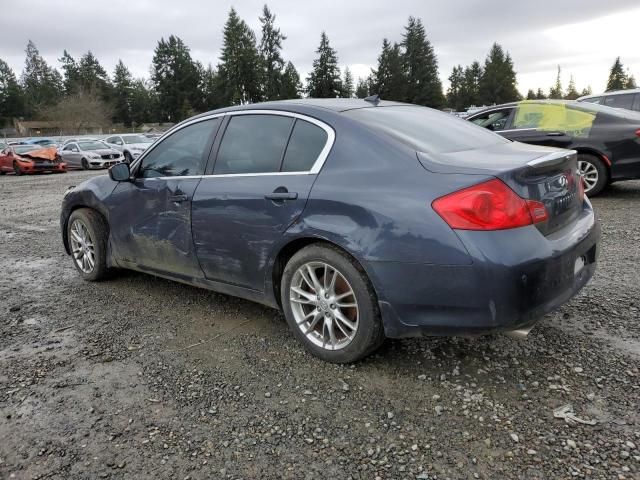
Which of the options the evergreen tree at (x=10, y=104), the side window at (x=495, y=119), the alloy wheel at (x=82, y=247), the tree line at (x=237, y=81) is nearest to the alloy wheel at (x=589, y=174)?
the side window at (x=495, y=119)

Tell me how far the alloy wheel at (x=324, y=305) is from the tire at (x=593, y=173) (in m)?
6.08

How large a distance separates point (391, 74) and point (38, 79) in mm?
67363

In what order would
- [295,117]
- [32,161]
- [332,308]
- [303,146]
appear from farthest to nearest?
[32,161], [295,117], [303,146], [332,308]

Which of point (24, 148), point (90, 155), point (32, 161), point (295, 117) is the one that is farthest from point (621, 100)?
point (24, 148)

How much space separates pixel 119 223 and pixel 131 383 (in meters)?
1.83

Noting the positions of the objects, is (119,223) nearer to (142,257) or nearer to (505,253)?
(142,257)

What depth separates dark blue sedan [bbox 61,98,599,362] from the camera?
2.53m

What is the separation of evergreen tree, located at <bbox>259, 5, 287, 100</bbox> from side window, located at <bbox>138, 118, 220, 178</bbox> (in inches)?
3188

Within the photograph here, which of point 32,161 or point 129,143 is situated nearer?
point 32,161

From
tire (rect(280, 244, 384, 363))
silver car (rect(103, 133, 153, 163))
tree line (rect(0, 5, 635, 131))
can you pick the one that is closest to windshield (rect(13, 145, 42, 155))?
silver car (rect(103, 133, 153, 163))

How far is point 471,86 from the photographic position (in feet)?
325

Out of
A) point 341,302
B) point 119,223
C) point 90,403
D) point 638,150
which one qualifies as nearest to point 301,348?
point 341,302

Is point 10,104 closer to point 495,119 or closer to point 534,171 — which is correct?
point 495,119

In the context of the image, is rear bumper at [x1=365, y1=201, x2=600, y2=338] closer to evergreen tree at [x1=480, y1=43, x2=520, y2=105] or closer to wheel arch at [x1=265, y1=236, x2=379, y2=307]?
wheel arch at [x1=265, y1=236, x2=379, y2=307]
